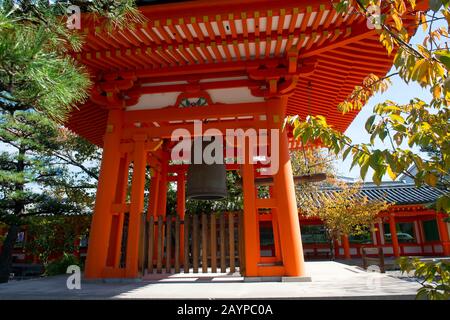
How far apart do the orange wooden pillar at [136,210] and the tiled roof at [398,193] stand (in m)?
14.1

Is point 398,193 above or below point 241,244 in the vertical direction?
above

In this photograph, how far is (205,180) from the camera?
21.0 ft

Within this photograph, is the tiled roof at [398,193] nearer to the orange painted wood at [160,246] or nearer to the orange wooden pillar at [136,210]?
the orange painted wood at [160,246]

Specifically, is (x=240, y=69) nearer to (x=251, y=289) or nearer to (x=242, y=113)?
(x=242, y=113)

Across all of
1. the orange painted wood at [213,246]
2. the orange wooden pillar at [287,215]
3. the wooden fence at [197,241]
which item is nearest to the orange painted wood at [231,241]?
the wooden fence at [197,241]

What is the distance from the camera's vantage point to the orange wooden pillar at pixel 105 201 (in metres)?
5.45

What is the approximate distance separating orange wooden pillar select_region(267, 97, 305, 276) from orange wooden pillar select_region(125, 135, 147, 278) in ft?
7.67

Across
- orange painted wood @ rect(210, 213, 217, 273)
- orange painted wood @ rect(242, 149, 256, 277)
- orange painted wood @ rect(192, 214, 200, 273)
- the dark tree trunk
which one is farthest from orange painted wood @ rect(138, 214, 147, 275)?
the dark tree trunk

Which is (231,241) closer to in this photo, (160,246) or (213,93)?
(160,246)

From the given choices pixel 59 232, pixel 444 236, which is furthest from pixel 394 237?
pixel 59 232

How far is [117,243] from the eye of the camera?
5.82 meters

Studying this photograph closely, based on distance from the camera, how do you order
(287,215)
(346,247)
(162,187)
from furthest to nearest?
(346,247) < (162,187) < (287,215)

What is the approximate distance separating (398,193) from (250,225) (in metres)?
17.5

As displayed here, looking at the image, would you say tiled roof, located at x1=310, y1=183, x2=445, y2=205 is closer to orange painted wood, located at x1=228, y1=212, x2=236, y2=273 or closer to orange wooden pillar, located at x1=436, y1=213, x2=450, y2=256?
orange wooden pillar, located at x1=436, y1=213, x2=450, y2=256
